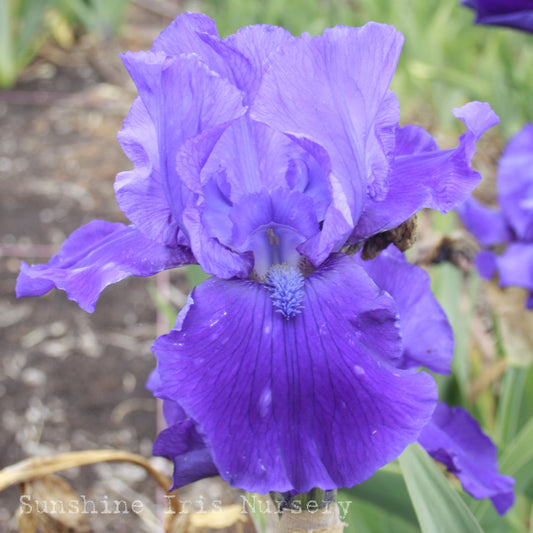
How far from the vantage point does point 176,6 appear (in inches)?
187

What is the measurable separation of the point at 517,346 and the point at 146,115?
74cm

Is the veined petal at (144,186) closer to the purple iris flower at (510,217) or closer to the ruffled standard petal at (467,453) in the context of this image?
the ruffled standard petal at (467,453)

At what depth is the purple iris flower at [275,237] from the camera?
0.45 metres

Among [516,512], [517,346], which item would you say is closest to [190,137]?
[517,346]

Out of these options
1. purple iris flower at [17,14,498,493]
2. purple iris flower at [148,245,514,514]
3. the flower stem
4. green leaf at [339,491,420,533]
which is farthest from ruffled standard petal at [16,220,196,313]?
green leaf at [339,491,420,533]

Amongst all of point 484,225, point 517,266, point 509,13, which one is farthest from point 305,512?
point 509,13

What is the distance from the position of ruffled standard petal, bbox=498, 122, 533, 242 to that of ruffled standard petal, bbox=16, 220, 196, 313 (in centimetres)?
79

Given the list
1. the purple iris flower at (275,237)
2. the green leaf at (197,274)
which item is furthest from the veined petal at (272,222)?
the green leaf at (197,274)

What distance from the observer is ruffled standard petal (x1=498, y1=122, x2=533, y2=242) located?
112cm

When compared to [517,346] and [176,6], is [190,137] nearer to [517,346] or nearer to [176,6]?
[517,346]

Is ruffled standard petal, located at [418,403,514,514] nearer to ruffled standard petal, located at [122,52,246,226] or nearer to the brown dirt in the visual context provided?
ruffled standard petal, located at [122,52,246,226]

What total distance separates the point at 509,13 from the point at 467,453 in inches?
37.2

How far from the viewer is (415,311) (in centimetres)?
64

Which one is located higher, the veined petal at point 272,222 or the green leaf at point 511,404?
the veined petal at point 272,222
